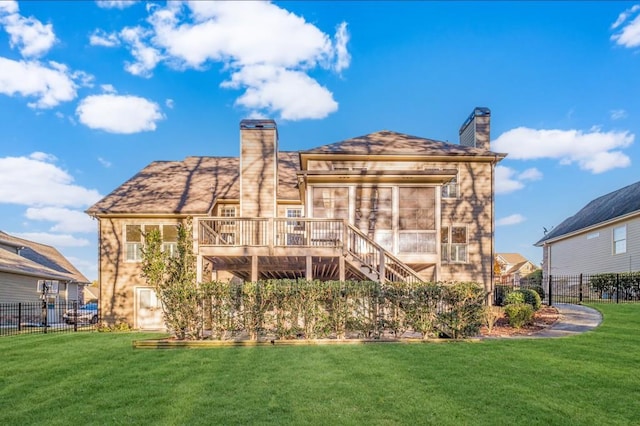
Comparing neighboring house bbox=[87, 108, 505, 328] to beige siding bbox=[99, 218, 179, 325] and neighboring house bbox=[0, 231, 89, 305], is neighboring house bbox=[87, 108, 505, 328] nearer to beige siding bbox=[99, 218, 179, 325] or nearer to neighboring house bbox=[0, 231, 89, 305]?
beige siding bbox=[99, 218, 179, 325]

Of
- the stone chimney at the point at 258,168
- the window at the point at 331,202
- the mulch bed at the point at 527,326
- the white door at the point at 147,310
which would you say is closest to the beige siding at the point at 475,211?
the mulch bed at the point at 527,326

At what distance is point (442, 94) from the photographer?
2019 centimetres

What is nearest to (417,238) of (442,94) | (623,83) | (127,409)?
(442,94)

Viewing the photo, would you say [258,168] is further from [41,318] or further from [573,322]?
[41,318]

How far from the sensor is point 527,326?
450 inches

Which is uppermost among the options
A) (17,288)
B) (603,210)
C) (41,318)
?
(603,210)

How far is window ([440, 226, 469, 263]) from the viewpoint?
55.2 ft

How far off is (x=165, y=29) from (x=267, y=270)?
10.7 metres

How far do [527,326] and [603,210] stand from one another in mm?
15692

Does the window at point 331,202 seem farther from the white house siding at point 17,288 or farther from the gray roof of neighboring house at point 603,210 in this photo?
the white house siding at point 17,288

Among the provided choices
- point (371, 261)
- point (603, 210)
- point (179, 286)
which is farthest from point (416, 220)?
point (603, 210)

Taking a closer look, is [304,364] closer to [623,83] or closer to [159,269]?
[159,269]

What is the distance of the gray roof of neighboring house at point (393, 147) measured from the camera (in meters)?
16.0

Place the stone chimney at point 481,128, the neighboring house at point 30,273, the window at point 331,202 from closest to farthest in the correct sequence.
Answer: the window at point 331,202
the stone chimney at point 481,128
the neighboring house at point 30,273
